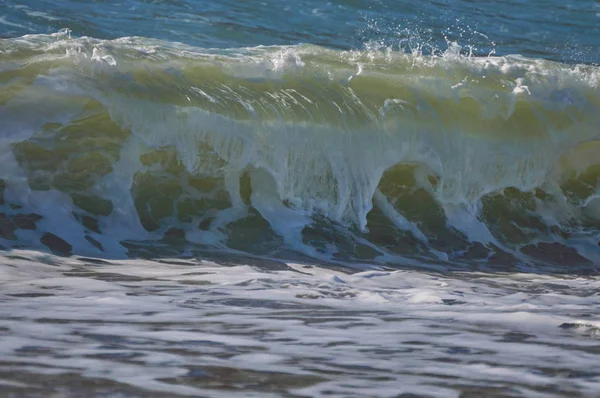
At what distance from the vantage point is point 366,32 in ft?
34.2

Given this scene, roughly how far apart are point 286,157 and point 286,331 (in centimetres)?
303

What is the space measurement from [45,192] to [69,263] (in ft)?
3.36

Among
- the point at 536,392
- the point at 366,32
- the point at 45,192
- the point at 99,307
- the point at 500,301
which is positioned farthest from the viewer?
the point at 366,32

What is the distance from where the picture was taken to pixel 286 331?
2.86m

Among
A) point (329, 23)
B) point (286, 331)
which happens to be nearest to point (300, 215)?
point (286, 331)

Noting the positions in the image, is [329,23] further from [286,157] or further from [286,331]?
[286,331]

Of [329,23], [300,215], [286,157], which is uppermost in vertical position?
[329,23]

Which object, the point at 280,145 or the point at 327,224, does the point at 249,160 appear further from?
the point at 327,224

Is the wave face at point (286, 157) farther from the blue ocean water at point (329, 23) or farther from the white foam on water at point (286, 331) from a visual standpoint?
the blue ocean water at point (329, 23)

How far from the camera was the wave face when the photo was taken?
537 cm

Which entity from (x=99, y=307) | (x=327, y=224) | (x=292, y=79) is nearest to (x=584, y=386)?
(x=99, y=307)

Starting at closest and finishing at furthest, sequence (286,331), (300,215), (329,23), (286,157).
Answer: (286,331)
(300,215)
(286,157)
(329,23)

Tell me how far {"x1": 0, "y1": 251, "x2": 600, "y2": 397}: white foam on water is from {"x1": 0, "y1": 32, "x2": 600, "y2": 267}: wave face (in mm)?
814

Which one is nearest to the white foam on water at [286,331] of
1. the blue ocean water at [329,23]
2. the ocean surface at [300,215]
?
the ocean surface at [300,215]
